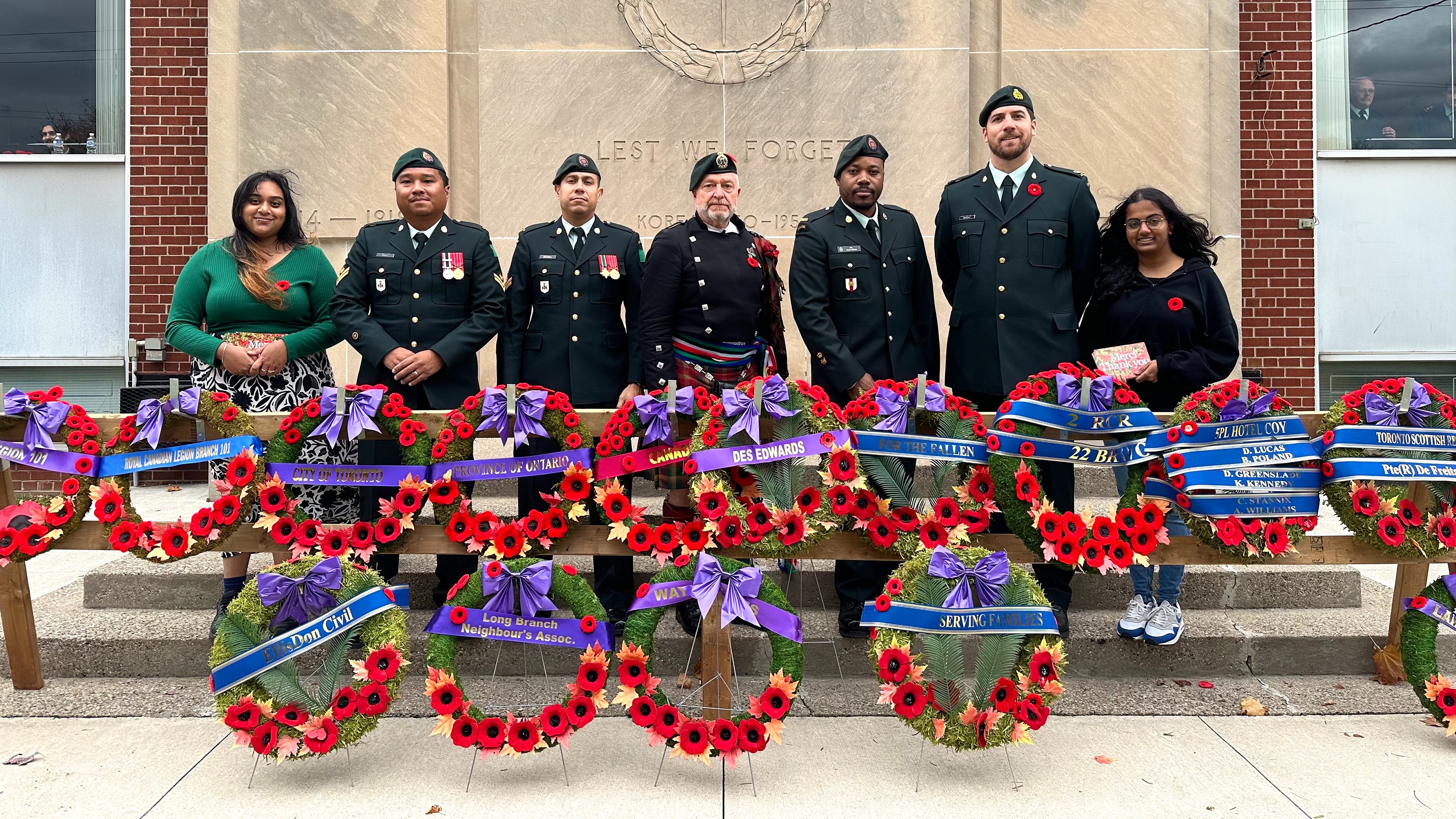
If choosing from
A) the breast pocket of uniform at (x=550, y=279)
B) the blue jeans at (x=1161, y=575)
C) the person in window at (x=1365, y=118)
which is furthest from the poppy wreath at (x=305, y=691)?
the person in window at (x=1365, y=118)

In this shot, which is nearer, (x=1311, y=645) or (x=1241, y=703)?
(x=1241, y=703)

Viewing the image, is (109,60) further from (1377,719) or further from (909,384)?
(1377,719)

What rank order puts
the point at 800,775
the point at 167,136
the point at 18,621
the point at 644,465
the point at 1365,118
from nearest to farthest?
the point at 800,775
the point at 644,465
the point at 18,621
the point at 167,136
the point at 1365,118

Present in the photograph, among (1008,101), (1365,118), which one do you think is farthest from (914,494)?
(1365,118)

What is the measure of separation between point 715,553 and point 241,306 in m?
2.16

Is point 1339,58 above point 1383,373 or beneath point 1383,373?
above

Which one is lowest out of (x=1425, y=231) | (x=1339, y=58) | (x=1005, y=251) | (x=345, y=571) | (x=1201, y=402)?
(x=345, y=571)

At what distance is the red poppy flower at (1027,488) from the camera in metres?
3.11

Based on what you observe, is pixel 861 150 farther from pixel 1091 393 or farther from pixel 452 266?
pixel 452 266

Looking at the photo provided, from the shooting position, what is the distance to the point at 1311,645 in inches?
149

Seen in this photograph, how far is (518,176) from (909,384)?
14.8 ft

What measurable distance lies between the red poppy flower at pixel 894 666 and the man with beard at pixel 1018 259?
1.12 meters

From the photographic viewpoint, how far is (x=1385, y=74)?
25.9 feet

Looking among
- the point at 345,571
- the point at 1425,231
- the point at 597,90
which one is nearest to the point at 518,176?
the point at 597,90
